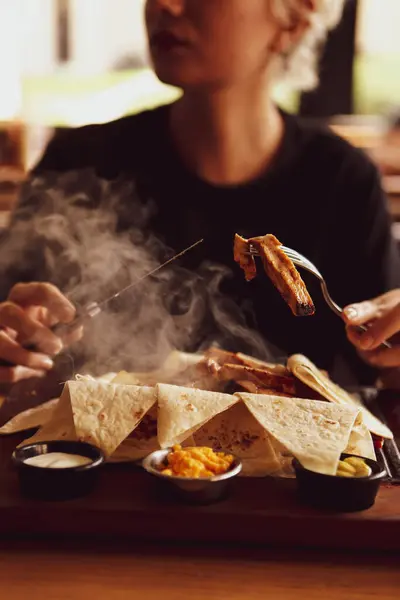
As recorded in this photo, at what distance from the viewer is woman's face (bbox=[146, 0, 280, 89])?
288 centimetres

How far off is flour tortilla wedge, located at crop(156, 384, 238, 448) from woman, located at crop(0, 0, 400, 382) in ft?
4.12

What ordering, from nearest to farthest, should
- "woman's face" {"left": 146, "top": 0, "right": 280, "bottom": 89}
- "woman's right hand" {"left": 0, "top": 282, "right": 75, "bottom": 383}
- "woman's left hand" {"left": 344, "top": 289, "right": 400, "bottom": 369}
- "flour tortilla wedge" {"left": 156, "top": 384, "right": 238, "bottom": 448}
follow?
"flour tortilla wedge" {"left": 156, "top": 384, "right": 238, "bottom": 448} < "woman's left hand" {"left": 344, "top": 289, "right": 400, "bottom": 369} < "woman's right hand" {"left": 0, "top": 282, "right": 75, "bottom": 383} < "woman's face" {"left": 146, "top": 0, "right": 280, "bottom": 89}

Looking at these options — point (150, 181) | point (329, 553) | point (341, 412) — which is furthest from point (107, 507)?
point (150, 181)

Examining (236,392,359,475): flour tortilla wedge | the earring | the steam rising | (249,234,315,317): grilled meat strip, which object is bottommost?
the steam rising

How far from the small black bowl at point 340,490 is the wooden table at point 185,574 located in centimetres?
9

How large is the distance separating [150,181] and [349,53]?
5.56 ft

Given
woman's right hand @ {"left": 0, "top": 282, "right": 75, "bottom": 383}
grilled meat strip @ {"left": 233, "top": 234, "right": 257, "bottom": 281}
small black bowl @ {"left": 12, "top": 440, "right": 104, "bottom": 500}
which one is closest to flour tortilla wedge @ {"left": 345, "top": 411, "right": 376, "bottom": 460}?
grilled meat strip @ {"left": 233, "top": 234, "right": 257, "bottom": 281}

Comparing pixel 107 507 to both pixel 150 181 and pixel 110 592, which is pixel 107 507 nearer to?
pixel 110 592

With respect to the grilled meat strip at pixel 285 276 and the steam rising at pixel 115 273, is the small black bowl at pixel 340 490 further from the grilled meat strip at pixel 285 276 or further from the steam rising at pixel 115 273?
the steam rising at pixel 115 273

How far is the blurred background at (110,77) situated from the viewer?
406cm

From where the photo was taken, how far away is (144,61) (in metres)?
4.10

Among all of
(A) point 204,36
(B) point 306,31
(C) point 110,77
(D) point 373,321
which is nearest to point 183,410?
(D) point 373,321

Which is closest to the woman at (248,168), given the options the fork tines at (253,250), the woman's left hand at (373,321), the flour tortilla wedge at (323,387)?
the woman's left hand at (373,321)

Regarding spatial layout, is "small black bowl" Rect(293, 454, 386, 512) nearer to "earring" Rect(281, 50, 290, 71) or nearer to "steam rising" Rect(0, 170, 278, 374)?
"steam rising" Rect(0, 170, 278, 374)
